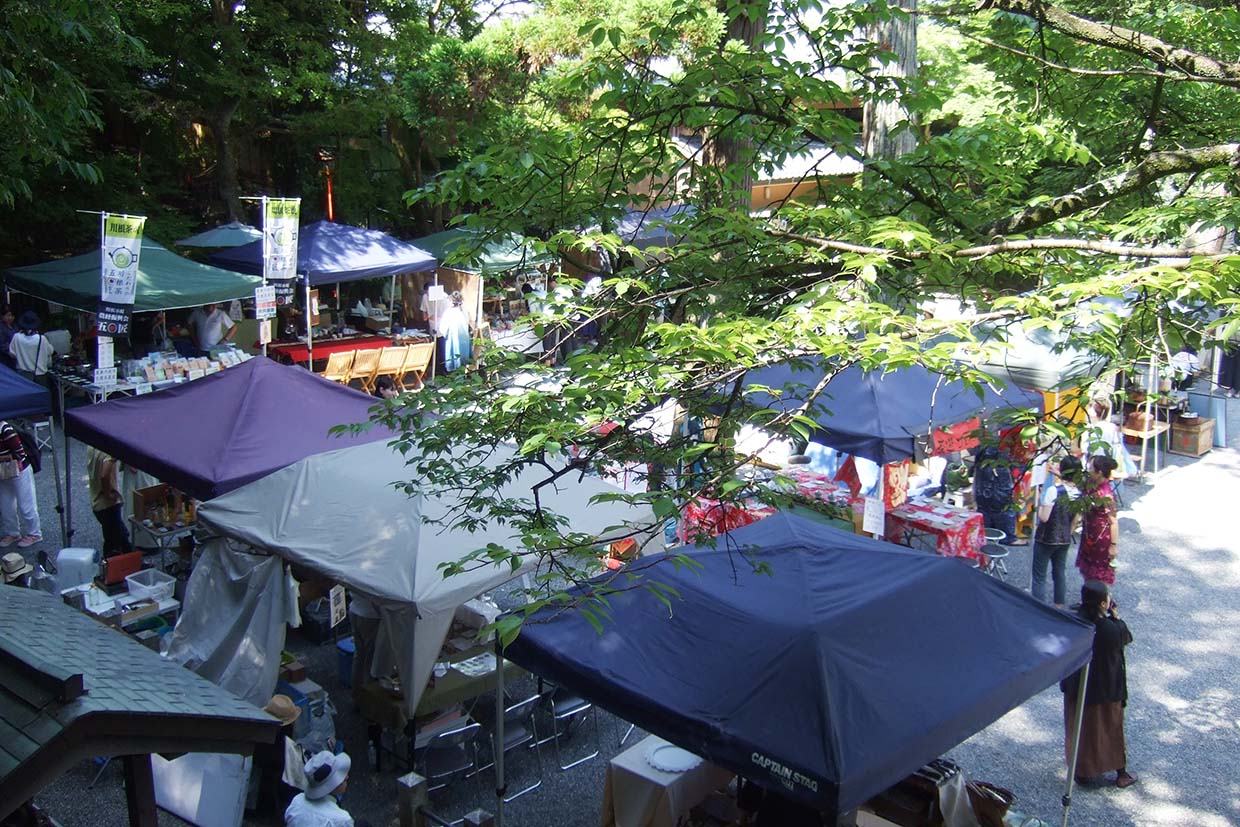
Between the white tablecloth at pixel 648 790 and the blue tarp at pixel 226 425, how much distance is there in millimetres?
3287

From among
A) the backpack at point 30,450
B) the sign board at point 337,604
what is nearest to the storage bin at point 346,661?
the sign board at point 337,604

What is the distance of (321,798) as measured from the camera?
16.6 feet

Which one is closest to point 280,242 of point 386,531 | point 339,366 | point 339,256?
point 339,366

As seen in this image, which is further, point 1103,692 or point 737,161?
point 1103,692

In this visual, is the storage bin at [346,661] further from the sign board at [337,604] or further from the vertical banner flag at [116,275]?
the vertical banner flag at [116,275]

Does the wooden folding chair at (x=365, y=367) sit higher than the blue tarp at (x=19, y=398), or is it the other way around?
the blue tarp at (x=19, y=398)

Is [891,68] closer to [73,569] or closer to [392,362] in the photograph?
[73,569]

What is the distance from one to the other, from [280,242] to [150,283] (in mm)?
1602

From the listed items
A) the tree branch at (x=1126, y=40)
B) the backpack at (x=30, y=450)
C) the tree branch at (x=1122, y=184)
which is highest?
the tree branch at (x=1126, y=40)

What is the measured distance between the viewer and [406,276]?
18.7 metres

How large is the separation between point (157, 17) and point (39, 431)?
6.50m

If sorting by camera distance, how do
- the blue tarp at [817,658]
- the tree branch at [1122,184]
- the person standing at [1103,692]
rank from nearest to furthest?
the blue tarp at [817,658]
the tree branch at [1122,184]
the person standing at [1103,692]

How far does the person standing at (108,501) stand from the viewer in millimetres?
8617

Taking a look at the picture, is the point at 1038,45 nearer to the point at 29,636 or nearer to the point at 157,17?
the point at 29,636
